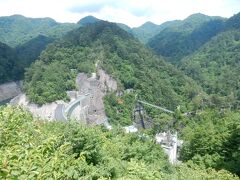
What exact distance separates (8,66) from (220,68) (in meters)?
70.2

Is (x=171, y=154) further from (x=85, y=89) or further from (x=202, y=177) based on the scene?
(x=85, y=89)

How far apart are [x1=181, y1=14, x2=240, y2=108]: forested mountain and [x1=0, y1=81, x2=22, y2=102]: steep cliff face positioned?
159 feet

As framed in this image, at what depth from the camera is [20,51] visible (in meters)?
161

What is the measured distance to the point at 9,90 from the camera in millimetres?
106688

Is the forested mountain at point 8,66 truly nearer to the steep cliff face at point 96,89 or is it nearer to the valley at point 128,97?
the valley at point 128,97

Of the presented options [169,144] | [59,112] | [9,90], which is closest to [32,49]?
[9,90]

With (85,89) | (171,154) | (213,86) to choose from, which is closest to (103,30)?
(85,89)

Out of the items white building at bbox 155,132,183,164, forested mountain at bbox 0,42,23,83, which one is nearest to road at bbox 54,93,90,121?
white building at bbox 155,132,183,164

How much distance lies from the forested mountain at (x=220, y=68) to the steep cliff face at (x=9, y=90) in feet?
159

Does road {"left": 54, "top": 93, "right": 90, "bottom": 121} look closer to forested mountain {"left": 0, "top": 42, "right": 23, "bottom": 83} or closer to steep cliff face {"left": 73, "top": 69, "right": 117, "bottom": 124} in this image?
steep cliff face {"left": 73, "top": 69, "right": 117, "bottom": 124}

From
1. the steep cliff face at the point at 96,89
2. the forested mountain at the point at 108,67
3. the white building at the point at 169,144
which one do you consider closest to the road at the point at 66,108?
the steep cliff face at the point at 96,89

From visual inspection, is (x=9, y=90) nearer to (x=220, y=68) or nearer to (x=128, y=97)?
(x=128, y=97)

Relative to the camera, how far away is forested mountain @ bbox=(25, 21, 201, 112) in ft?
275

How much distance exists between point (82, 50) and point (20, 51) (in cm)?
7156
